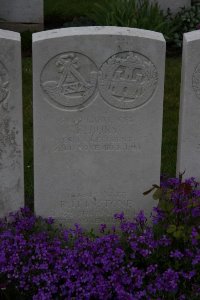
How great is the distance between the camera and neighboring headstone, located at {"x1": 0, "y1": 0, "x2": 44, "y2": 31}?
11180 mm

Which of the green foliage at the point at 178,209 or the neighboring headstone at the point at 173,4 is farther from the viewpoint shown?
the neighboring headstone at the point at 173,4

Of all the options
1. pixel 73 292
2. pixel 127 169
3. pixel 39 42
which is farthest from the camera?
pixel 127 169

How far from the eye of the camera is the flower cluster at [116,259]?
4.07 meters

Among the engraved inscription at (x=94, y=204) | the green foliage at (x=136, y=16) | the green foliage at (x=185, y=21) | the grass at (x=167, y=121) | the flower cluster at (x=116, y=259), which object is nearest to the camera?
the flower cluster at (x=116, y=259)

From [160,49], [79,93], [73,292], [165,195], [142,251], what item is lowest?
[73,292]

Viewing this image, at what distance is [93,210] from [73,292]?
0.92 meters

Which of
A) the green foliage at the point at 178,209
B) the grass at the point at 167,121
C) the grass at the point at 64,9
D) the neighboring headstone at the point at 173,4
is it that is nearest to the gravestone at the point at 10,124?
the grass at the point at 167,121

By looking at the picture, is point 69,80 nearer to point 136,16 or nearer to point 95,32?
→ point 95,32

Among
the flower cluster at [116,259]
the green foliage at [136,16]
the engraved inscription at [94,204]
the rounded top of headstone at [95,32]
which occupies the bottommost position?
the flower cluster at [116,259]

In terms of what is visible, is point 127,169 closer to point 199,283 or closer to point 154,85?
point 154,85

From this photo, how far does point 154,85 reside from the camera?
4629 millimetres

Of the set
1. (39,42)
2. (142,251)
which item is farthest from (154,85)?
(142,251)

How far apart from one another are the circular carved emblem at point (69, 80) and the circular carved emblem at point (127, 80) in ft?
0.31

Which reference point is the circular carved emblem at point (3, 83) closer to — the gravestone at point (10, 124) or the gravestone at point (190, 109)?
the gravestone at point (10, 124)
